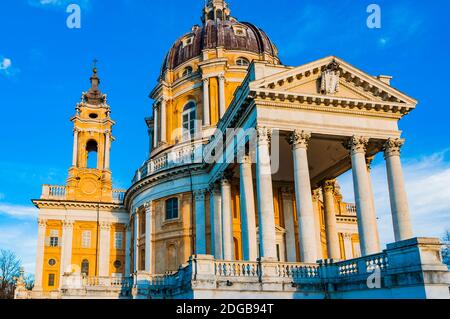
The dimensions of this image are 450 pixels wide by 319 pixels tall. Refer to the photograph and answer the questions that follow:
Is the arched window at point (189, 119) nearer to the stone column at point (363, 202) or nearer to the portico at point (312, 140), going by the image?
the portico at point (312, 140)

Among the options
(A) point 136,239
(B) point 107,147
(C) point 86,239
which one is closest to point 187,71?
(B) point 107,147

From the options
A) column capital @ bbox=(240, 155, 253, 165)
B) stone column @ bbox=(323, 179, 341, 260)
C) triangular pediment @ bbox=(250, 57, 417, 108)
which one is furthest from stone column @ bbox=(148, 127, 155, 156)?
triangular pediment @ bbox=(250, 57, 417, 108)

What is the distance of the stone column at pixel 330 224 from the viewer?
26906 millimetres

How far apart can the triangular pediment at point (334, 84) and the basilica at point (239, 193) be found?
0.20 feet

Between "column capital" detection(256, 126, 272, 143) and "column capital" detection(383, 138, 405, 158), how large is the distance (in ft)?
20.1

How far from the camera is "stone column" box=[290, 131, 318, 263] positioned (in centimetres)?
1992

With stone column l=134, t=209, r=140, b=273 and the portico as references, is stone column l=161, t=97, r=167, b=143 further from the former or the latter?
the portico

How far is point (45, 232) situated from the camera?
3897cm

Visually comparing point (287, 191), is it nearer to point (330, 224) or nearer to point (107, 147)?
point (330, 224)

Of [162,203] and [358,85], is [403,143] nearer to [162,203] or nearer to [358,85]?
[358,85]

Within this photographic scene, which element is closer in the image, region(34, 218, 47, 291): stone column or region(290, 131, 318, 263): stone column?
region(290, 131, 318, 263): stone column

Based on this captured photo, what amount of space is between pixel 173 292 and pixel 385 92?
1362cm
